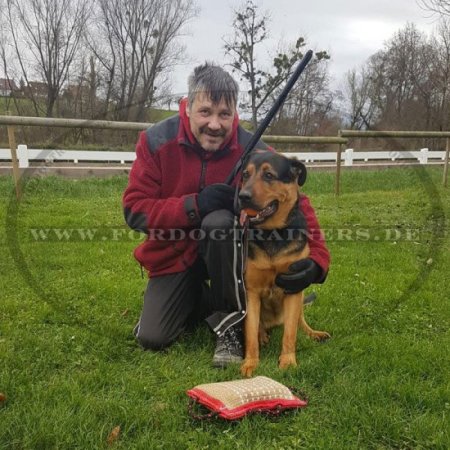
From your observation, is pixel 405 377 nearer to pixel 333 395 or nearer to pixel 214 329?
pixel 333 395

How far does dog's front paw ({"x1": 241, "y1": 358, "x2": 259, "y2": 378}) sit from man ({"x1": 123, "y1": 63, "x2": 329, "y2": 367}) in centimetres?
10

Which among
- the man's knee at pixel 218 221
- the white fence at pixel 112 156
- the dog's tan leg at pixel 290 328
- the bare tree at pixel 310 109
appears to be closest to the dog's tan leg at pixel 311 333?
the dog's tan leg at pixel 290 328

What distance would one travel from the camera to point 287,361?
2992mm

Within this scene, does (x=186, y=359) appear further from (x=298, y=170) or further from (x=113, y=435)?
(x=298, y=170)

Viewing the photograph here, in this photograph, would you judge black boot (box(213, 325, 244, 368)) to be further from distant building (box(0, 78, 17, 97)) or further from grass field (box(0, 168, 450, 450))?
distant building (box(0, 78, 17, 97))

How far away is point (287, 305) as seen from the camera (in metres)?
3.09

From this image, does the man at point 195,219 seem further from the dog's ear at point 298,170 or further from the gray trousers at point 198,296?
the dog's ear at point 298,170

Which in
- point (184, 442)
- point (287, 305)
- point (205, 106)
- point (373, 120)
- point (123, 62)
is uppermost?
point (123, 62)

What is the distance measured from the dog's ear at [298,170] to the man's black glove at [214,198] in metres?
0.44

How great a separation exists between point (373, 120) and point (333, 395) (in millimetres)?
23210

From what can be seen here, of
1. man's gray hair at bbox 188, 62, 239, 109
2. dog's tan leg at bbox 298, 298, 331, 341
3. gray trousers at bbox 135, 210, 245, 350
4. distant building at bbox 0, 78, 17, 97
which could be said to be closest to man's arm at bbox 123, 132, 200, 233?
gray trousers at bbox 135, 210, 245, 350

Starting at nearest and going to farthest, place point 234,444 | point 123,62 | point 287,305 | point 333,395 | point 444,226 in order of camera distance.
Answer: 1. point 234,444
2. point 333,395
3. point 287,305
4. point 444,226
5. point 123,62

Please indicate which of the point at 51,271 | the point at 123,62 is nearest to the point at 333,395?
the point at 51,271

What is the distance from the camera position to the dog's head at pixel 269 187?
295 cm
